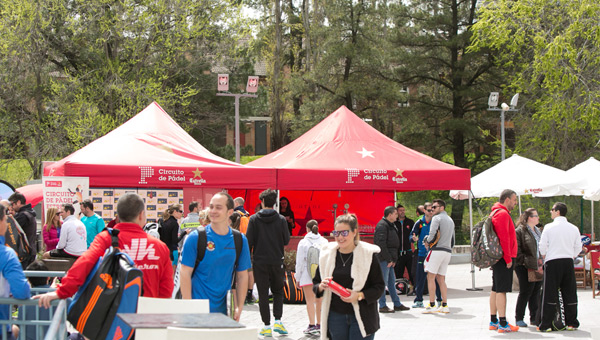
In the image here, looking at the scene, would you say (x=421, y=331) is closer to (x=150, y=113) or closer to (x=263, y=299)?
(x=263, y=299)

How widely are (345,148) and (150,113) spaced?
4.42 metres

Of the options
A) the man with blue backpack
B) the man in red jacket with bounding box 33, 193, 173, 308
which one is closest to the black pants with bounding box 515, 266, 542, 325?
the man with blue backpack

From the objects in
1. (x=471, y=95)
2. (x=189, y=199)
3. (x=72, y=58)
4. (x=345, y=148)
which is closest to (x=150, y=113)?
(x=189, y=199)

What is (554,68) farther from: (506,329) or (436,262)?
(506,329)

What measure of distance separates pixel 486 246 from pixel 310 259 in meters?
2.44

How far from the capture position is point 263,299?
30.9ft

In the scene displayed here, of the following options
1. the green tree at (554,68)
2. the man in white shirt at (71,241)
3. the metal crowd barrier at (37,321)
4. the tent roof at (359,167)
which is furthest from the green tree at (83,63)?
the metal crowd barrier at (37,321)

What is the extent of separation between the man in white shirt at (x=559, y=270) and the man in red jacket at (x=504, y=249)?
64 centimetres

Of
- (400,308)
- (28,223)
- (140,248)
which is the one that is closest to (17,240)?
(28,223)

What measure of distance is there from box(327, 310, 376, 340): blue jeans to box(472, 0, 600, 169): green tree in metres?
20.1

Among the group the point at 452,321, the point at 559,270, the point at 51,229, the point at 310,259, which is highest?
the point at 51,229

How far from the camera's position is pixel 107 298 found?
468 cm

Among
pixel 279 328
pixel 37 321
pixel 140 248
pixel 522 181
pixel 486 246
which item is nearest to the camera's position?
Result: pixel 140 248

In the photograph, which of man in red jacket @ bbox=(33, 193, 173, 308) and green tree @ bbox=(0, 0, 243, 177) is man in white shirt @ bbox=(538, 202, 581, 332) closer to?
man in red jacket @ bbox=(33, 193, 173, 308)
